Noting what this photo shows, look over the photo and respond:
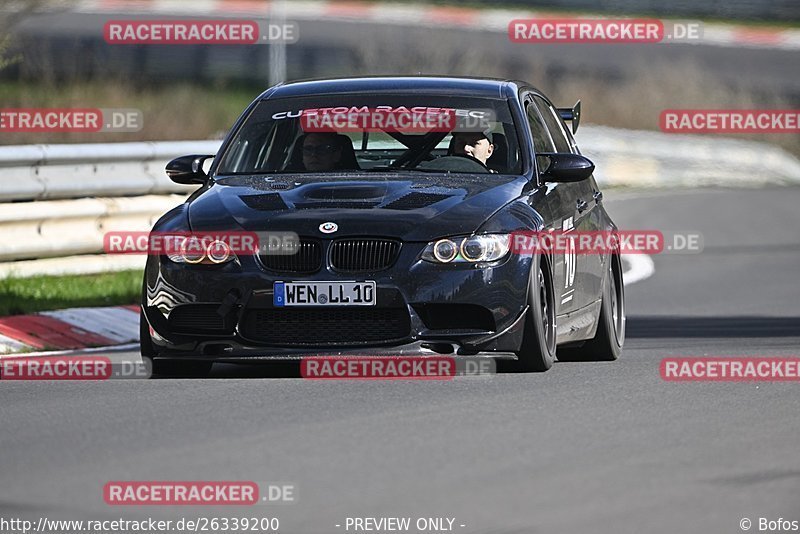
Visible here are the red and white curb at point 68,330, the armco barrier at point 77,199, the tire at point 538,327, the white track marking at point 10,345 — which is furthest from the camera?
the armco barrier at point 77,199

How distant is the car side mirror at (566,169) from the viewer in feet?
33.2

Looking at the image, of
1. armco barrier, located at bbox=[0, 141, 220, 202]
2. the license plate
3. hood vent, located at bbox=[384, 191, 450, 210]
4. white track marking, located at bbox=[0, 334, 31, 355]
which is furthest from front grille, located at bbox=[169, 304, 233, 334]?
armco barrier, located at bbox=[0, 141, 220, 202]

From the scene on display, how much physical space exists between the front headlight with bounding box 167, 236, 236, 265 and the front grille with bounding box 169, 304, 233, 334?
213 millimetres

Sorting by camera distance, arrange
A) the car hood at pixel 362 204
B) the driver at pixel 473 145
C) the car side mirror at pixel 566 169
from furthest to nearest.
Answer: the driver at pixel 473 145 < the car side mirror at pixel 566 169 < the car hood at pixel 362 204

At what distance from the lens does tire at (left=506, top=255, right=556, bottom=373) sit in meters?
9.28

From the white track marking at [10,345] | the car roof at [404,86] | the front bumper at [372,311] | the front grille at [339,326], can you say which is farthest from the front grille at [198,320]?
the white track marking at [10,345]

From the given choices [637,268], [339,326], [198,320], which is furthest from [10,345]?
[637,268]

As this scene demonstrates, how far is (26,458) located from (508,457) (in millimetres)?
1776

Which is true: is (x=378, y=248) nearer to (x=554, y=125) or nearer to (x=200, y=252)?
(x=200, y=252)

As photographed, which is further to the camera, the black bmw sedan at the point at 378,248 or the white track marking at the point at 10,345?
the white track marking at the point at 10,345

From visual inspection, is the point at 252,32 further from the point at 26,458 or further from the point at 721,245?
the point at 26,458

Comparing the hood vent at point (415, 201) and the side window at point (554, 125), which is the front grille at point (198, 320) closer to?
the hood vent at point (415, 201)

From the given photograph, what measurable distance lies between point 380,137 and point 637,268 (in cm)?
876

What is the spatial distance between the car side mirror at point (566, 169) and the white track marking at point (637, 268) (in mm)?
6894
